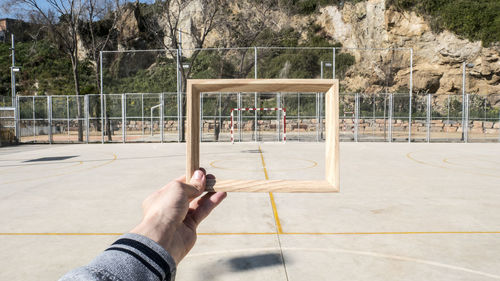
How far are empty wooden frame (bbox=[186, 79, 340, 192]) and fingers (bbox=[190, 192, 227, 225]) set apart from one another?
0.09 m

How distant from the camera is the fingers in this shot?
58.8 inches

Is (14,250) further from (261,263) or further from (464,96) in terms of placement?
(464,96)

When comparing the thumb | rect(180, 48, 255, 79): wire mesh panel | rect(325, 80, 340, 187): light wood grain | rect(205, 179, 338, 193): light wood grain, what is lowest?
rect(205, 179, 338, 193): light wood grain

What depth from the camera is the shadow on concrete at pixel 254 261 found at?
13.3ft

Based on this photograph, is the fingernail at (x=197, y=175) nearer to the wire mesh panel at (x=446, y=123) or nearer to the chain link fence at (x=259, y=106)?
the chain link fence at (x=259, y=106)

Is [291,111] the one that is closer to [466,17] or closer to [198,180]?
[466,17]

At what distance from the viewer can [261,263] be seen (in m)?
4.14

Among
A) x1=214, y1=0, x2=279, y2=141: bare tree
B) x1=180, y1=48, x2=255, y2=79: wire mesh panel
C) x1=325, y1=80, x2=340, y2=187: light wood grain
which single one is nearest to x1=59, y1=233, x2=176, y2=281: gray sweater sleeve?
x1=325, y1=80, x2=340, y2=187: light wood grain

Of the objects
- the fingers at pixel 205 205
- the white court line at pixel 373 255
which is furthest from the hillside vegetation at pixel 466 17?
the fingers at pixel 205 205

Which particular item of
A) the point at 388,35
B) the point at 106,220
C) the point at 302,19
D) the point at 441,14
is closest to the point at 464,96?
the point at 441,14

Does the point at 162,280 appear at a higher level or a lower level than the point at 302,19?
lower

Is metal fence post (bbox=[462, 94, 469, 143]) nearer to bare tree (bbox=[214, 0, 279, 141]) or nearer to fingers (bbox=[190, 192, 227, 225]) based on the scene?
bare tree (bbox=[214, 0, 279, 141])

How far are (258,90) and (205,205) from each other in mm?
509

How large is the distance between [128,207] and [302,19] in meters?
47.9
